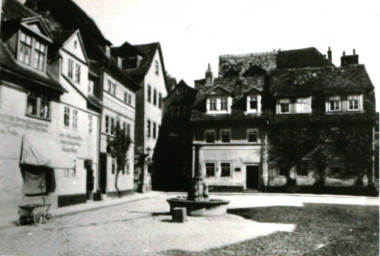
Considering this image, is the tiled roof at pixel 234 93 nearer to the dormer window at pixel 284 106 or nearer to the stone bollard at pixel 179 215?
the dormer window at pixel 284 106

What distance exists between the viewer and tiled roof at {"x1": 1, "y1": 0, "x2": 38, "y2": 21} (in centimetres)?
1548

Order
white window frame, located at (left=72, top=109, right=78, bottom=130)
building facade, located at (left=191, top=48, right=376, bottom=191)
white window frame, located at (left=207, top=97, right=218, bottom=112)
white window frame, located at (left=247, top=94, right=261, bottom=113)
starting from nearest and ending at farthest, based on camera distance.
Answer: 1. white window frame, located at (left=72, top=109, right=78, bottom=130)
2. building facade, located at (left=191, top=48, right=376, bottom=191)
3. white window frame, located at (left=247, top=94, right=261, bottom=113)
4. white window frame, located at (left=207, top=97, right=218, bottom=112)

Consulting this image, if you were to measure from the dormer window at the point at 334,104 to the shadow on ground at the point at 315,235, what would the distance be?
14.1 metres

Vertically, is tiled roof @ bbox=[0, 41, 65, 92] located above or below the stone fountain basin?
above

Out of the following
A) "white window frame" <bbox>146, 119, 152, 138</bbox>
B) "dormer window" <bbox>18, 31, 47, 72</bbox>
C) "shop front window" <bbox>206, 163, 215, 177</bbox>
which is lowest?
"shop front window" <bbox>206, 163, 215, 177</bbox>

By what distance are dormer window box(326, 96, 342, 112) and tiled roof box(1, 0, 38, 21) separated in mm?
22794

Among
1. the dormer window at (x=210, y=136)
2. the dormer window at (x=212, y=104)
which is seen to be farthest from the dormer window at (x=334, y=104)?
the dormer window at (x=210, y=136)

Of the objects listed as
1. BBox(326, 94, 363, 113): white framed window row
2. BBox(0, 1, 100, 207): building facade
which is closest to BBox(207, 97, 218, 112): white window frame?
BBox(326, 94, 363, 113): white framed window row

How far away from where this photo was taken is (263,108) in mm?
34500

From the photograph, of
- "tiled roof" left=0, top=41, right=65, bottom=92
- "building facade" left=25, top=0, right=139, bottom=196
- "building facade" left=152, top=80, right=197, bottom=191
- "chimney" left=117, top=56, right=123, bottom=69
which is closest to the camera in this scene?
"tiled roof" left=0, top=41, right=65, bottom=92

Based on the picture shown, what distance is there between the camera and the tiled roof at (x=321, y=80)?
3197 centimetres

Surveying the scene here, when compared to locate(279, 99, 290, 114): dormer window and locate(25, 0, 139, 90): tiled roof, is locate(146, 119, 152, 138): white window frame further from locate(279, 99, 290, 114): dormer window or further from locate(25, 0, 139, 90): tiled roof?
locate(279, 99, 290, 114): dormer window

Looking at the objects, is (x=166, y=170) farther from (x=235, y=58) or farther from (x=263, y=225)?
(x=263, y=225)

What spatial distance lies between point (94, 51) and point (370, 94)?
20.3 metres
